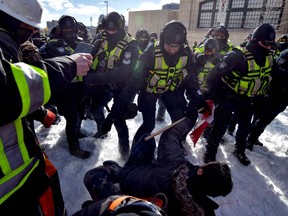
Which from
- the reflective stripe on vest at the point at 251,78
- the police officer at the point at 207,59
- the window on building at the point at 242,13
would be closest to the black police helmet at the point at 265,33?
the reflective stripe on vest at the point at 251,78

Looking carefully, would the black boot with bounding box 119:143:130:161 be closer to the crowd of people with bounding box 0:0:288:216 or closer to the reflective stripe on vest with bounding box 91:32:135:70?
the crowd of people with bounding box 0:0:288:216

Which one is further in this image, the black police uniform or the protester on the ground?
the black police uniform

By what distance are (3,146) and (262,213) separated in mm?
3123

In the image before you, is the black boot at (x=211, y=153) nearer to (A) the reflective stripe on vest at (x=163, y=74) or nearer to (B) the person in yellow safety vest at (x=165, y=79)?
(B) the person in yellow safety vest at (x=165, y=79)

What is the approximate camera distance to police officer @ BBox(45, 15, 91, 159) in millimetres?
3416

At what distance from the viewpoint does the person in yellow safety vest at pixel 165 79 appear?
3.05 metres

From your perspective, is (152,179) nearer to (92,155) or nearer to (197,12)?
(92,155)

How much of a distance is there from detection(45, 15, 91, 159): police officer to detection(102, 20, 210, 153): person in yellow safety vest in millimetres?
758

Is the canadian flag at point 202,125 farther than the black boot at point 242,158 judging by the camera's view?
No

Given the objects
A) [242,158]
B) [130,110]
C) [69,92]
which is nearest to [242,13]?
[242,158]

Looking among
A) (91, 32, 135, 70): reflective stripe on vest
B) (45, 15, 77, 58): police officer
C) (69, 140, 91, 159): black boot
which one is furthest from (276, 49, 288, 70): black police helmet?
(69, 140, 91, 159): black boot

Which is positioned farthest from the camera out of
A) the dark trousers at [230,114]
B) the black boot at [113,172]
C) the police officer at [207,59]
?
the police officer at [207,59]

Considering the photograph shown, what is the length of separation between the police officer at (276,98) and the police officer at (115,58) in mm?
2491

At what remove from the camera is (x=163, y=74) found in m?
3.28
